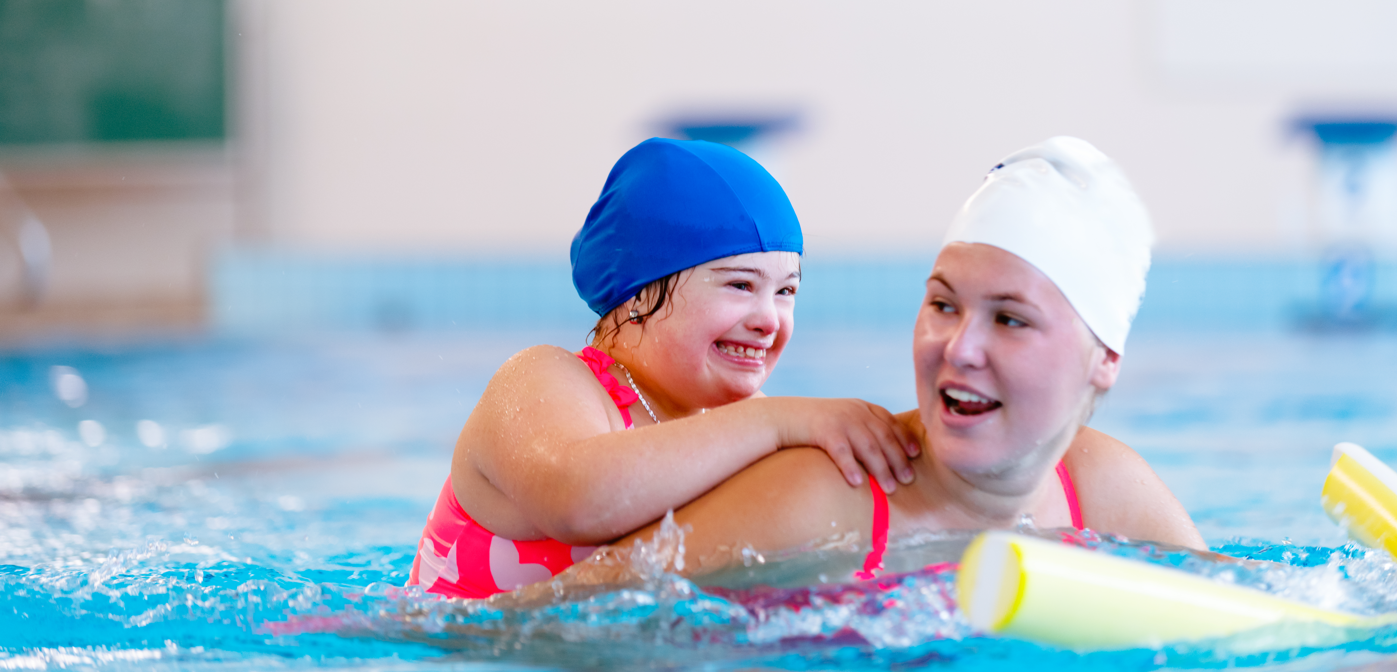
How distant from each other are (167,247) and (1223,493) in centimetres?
1058

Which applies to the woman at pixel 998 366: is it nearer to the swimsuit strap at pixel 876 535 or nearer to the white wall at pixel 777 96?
the swimsuit strap at pixel 876 535

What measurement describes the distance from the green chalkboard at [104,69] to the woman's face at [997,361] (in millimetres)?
11243

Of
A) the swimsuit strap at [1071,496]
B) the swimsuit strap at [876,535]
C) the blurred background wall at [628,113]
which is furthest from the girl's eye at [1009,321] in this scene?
the blurred background wall at [628,113]

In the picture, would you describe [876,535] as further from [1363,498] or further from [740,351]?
[1363,498]

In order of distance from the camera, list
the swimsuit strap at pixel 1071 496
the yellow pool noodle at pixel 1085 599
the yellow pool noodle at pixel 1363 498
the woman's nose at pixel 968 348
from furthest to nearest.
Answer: the yellow pool noodle at pixel 1363 498, the swimsuit strap at pixel 1071 496, the woman's nose at pixel 968 348, the yellow pool noodle at pixel 1085 599

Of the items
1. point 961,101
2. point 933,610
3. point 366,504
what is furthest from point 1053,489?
point 961,101

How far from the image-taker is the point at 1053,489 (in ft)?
7.25

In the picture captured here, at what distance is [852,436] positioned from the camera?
205 centimetres

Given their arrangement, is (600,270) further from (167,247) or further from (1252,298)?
(167,247)

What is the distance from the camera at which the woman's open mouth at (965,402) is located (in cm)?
187

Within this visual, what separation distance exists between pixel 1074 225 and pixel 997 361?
0.83ft

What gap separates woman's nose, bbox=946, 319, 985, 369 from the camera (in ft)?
5.95

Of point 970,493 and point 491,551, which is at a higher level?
point 970,493

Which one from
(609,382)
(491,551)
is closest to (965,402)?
(609,382)
